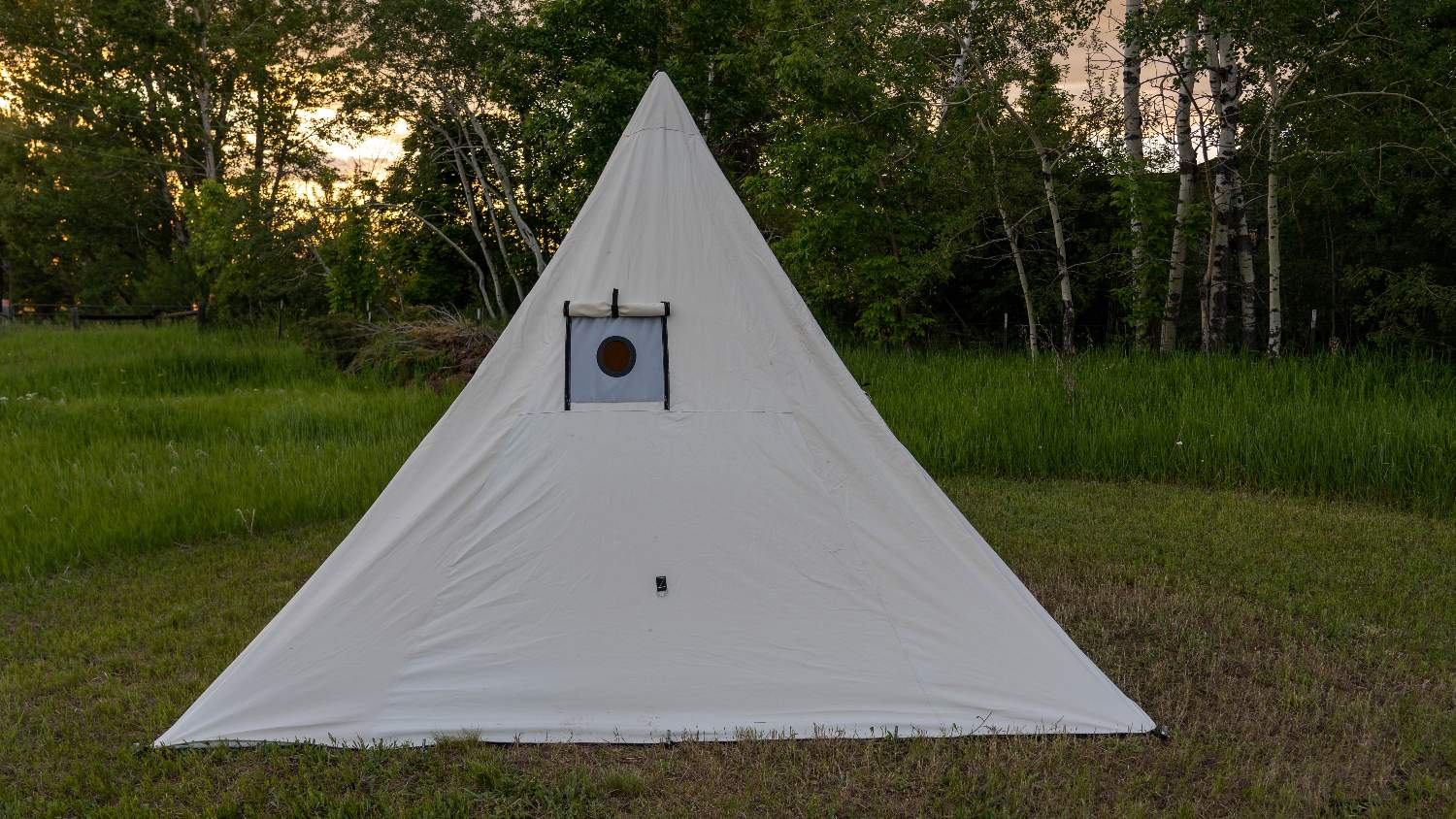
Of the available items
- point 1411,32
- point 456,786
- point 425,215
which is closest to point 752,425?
point 456,786

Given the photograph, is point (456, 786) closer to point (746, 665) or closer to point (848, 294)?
point (746, 665)

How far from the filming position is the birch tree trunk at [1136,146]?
11484 millimetres

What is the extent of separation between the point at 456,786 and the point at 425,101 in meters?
18.8

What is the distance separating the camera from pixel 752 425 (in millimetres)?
3354

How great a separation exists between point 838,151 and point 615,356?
11230 mm

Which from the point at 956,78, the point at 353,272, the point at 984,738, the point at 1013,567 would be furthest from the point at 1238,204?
the point at 353,272

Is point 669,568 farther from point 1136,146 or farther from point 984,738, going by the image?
point 1136,146

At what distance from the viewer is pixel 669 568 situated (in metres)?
3.24

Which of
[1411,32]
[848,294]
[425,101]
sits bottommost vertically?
[848,294]

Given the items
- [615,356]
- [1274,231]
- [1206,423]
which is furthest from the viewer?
[1274,231]

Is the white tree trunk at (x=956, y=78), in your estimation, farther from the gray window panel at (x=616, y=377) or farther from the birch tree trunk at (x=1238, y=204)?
the gray window panel at (x=616, y=377)

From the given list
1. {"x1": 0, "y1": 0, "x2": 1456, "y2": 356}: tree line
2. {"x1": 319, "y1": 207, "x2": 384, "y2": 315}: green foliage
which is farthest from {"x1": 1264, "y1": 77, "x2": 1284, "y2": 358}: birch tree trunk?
{"x1": 319, "y1": 207, "x2": 384, "y2": 315}: green foliage

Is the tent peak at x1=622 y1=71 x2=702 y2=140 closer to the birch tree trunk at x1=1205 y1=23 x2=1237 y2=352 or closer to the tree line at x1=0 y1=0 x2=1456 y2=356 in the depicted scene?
the tree line at x1=0 y1=0 x2=1456 y2=356

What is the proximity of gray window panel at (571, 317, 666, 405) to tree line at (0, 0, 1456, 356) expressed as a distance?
7824mm
